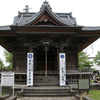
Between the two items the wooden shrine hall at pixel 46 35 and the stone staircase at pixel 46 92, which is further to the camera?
the wooden shrine hall at pixel 46 35

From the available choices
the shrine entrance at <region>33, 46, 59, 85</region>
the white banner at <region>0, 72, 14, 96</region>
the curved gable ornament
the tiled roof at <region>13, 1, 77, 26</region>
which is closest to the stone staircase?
the white banner at <region>0, 72, 14, 96</region>

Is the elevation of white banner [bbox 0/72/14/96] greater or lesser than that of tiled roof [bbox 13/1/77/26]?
lesser

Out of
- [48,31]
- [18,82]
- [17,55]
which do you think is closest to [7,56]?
[17,55]

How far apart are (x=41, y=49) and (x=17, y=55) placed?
3.28 metres

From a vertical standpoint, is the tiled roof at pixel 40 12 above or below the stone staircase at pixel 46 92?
above

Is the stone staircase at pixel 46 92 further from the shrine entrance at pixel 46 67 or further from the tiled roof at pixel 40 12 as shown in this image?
the tiled roof at pixel 40 12

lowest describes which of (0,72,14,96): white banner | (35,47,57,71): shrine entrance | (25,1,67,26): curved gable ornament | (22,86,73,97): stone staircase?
(22,86,73,97): stone staircase

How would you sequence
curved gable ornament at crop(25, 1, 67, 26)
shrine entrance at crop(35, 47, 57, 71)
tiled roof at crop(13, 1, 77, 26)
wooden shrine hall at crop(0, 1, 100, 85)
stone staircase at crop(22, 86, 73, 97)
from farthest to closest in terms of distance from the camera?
1. shrine entrance at crop(35, 47, 57, 71)
2. tiled roof at crop(13, 1, 77, 26)
3. curved gable ornament at crop(25, 1, 67, 26)
4. wooden shrine hall at crop(0, 1, 100, 85)
5. stone staircase at crop(22, 86, 73, 97)

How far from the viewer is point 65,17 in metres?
19.1

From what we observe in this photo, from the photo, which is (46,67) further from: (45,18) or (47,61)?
(45,18)

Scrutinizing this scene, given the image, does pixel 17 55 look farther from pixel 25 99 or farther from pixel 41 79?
pixel 25 99

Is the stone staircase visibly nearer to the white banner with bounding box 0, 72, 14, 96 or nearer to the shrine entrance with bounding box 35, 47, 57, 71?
the white banner with bounding box 0, 72, 14, 96

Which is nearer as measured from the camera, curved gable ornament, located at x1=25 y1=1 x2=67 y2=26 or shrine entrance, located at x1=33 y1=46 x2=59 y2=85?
curved gable ornament, located at x1=25 y1=1 x2=67 y2=26

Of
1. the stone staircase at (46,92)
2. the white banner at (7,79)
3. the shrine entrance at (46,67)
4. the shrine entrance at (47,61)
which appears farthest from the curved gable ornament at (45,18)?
the stone staircase at (46,92)
